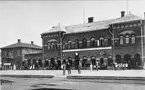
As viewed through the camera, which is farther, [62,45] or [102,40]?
[62,45]

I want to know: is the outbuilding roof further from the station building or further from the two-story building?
the two-story building

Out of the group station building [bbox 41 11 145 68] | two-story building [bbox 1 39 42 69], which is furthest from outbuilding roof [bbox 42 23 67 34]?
two-story building [bbox 1 39 42 69]

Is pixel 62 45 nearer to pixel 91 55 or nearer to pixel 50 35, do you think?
pixel 50 35

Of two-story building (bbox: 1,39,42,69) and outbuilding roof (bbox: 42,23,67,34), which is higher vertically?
outbuilding roof (bbox: 42,23,67,34)

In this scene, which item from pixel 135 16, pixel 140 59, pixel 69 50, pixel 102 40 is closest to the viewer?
pixel 140 59

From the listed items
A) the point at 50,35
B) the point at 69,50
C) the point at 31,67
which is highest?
the point at 50,35

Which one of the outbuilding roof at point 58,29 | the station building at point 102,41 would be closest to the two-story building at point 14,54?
the station building at point 102,41

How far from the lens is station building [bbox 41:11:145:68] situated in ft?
112

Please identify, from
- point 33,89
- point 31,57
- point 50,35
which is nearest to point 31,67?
point 31,57

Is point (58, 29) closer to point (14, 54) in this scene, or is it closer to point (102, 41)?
point (102, 41)

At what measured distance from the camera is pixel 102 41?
38.1 meters

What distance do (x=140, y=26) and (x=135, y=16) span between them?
2651 millimetres

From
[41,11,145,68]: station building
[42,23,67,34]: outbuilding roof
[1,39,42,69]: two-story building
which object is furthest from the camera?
[1,39,42,69]: two-story building

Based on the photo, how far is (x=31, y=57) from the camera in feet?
162
